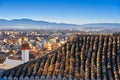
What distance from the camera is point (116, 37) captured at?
A: 1148 centimetres

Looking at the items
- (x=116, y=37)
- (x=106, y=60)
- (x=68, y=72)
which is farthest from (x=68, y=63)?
(x=116, y=37)

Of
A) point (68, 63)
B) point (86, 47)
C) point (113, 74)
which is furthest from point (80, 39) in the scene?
point (113, 74)

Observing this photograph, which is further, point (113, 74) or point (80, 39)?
point (80, 39)

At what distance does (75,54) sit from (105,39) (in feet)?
3.67

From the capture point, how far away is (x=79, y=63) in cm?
1077

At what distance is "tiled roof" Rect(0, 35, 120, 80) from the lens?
1028 cm

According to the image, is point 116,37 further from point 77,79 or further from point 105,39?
point 77,79

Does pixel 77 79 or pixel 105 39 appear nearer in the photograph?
pixel 77 79

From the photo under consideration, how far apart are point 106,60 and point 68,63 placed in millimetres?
1137

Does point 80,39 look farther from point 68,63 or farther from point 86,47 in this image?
point 68,63

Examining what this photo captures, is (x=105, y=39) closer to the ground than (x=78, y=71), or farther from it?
farther from it

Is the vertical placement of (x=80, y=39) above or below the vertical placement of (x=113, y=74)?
above

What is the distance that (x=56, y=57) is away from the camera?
1105 cm

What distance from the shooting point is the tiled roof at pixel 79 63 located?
10.3 m
